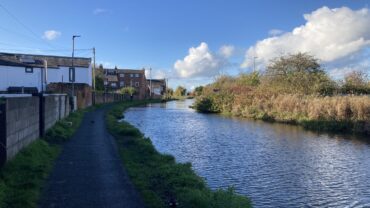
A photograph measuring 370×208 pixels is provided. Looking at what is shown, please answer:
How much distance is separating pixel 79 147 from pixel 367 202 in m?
10.7

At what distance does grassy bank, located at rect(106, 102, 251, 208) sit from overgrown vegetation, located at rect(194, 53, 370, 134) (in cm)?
2080

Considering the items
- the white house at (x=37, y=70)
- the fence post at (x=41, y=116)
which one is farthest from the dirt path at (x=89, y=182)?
the white house at (x=37, y=70)

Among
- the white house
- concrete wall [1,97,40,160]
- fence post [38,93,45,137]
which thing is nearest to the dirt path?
concrete wall [1,97,40,160]

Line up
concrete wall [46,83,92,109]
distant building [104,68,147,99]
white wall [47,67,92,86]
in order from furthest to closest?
distant building [104,68,147,99] → white wall [47,67,92,86] → concrete wall [46,83,92,109]

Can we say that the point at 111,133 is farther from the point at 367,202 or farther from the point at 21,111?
the point at 367,202

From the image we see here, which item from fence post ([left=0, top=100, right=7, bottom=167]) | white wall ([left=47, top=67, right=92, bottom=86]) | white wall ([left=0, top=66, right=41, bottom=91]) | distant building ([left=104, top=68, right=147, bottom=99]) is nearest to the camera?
fence post ([left=0, top=100, right=7, bottom=167])

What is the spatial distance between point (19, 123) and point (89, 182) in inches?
156

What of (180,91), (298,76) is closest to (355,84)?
(298,76)

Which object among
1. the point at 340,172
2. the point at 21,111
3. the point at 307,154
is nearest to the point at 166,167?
the point at 21,111

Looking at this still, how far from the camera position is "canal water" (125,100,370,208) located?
12102mm

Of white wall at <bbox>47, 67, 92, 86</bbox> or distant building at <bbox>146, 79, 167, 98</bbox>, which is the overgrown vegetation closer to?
white wall at <bbox>47, 67, 92, 86</bbox>

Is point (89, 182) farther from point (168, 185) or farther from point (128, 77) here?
point (128, 77)

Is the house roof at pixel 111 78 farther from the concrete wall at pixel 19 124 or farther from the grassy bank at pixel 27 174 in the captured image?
the grassy bank at pixel 27 174

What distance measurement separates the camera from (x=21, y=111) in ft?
43.1
